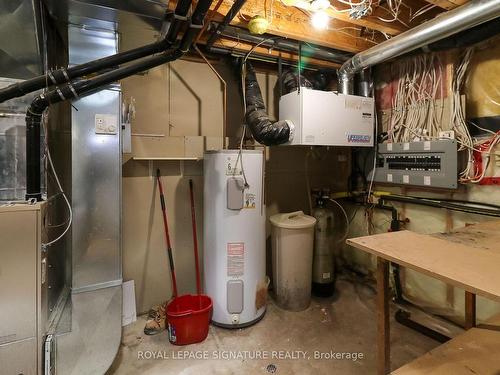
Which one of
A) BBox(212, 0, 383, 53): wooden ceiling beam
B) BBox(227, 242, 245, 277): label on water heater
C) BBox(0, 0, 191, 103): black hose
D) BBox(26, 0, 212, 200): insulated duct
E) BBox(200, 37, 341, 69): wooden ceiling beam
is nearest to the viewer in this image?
BBox(0, 0, 191, 103): black hose

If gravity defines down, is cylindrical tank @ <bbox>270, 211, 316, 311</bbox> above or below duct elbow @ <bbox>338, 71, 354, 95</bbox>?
below

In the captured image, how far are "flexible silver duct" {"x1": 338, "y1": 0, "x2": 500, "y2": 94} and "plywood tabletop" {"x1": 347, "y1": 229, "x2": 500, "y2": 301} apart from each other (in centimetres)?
136

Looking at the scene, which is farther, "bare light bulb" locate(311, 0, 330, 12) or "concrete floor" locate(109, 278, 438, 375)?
"concrete floor" locate(109, 278, 438, 375)

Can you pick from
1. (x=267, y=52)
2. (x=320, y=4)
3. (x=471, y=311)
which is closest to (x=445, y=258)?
(x=471, y=311)

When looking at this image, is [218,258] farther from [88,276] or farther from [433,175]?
[433,175]

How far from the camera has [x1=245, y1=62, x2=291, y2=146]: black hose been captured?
2232 mm

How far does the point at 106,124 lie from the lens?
1744 mm

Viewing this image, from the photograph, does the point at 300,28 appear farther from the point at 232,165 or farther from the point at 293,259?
the point at 293,259

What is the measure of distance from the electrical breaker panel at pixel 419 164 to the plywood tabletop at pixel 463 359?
1164mm

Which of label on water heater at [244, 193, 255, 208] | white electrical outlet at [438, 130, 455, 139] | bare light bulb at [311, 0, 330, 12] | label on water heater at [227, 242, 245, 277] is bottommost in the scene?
label on water heater at [227, 242, 245, 277]

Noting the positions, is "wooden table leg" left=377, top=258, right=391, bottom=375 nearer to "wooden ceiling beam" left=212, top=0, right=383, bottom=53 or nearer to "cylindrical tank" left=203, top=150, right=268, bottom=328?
"cylindrical tank" left=203, top=150, right=268, bottom=328

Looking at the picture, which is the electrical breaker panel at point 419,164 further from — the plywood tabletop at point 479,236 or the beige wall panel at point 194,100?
the beige wall panel at point 194,100

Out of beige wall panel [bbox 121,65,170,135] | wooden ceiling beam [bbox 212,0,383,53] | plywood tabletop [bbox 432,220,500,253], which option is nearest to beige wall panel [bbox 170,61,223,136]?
beige wall panel [bbox 121,65,170,135]

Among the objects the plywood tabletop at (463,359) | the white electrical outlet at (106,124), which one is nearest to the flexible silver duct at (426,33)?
the plywood tabletop at (463,359)
